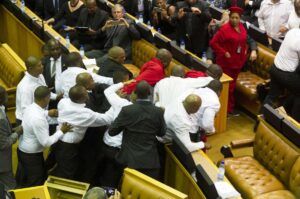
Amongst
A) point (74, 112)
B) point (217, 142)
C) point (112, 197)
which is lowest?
point (217, 142)

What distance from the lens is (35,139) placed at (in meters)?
4.70

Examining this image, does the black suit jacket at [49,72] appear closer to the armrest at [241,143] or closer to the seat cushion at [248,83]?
the armrest at [241,143]

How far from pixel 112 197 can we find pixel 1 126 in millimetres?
1206

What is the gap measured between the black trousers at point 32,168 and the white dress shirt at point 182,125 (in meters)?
1.31

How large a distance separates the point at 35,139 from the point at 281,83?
2.82 m

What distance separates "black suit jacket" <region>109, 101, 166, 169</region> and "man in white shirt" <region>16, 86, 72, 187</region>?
0.59 meters

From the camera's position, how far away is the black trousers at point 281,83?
5641 mm

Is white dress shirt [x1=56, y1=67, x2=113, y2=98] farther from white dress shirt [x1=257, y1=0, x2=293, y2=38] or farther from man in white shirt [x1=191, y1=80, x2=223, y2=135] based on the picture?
white dress shirt [x1=257, y1=0, x2=293, y2=38]

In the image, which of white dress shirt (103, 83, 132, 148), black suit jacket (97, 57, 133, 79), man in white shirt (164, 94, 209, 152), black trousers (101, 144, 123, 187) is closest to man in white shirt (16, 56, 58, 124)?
black suit jacket (97, 57, 133, 79)

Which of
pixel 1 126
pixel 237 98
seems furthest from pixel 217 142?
pixel 1 126

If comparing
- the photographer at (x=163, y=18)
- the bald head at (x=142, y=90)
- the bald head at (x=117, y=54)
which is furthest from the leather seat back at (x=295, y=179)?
the photographer at (x=163, y=18)

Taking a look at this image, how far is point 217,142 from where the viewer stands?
612cm

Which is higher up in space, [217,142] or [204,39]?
[204,39]

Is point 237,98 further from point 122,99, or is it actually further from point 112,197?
point 112,197
